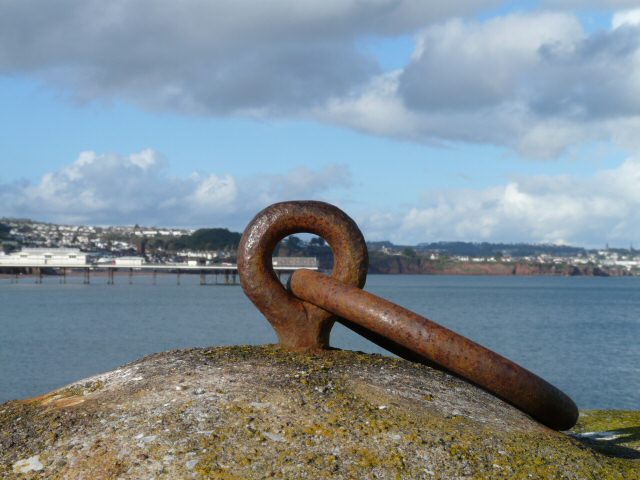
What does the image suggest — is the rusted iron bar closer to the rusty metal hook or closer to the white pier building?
the rusty metal hook

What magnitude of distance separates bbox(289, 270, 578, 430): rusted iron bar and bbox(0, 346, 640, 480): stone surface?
215 mm

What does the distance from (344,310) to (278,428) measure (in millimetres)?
1822

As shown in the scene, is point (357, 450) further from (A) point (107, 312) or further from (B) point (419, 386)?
(A) point (107, 312)

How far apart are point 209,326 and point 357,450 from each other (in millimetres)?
53123

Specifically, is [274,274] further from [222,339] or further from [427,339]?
[222,339]

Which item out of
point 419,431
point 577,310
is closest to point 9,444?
point 419,431

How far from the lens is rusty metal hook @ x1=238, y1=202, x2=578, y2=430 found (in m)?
8.62

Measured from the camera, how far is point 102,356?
1571 inches

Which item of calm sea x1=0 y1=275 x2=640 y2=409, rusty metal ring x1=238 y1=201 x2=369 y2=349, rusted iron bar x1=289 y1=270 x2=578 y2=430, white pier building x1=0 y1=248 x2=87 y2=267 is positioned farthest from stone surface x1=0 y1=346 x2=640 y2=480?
white pier building x1=0 y1=248 x2=87 y2=267

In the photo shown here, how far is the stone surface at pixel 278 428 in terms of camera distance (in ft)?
22.3

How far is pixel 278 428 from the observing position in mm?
7172

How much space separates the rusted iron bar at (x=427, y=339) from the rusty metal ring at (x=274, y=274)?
8.0 inches

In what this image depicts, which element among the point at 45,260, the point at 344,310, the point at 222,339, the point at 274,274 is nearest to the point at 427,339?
the point at 344,310

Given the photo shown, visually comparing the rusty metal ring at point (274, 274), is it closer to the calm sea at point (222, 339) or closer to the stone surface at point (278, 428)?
the stone surface at point (278, 428)
